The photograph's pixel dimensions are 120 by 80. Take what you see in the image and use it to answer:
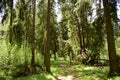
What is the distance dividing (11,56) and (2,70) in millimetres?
1386

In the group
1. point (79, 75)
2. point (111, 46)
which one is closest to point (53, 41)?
point (79, 75)

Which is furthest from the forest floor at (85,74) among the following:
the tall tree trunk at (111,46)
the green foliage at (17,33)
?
the green foliage at (17,33)

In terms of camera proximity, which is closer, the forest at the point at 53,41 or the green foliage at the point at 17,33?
the forest at the point at 53,41

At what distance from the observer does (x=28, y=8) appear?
20.9 metres

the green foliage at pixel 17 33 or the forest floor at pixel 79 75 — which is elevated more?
the green foliage at pixel 17 33

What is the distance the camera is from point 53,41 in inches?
1231

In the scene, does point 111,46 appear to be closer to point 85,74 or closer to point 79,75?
point 85,74

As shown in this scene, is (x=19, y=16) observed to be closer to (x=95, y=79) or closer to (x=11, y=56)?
(x=11, y=56)

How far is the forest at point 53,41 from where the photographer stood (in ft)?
45.1

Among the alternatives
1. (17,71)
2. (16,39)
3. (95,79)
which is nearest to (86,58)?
(16,39)

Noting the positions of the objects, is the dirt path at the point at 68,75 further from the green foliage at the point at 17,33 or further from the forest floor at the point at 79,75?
the green foliage at the point at 17,33

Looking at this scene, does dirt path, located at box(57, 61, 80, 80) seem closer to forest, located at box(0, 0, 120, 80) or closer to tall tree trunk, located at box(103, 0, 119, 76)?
forest, located at box(0, 0, 120, 80)

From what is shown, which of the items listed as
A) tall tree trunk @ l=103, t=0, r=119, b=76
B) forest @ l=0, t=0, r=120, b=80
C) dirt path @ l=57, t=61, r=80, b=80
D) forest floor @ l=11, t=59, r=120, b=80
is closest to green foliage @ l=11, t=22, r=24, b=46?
forest @ l=0, t=0, r=120, b=80

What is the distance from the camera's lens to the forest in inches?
541
